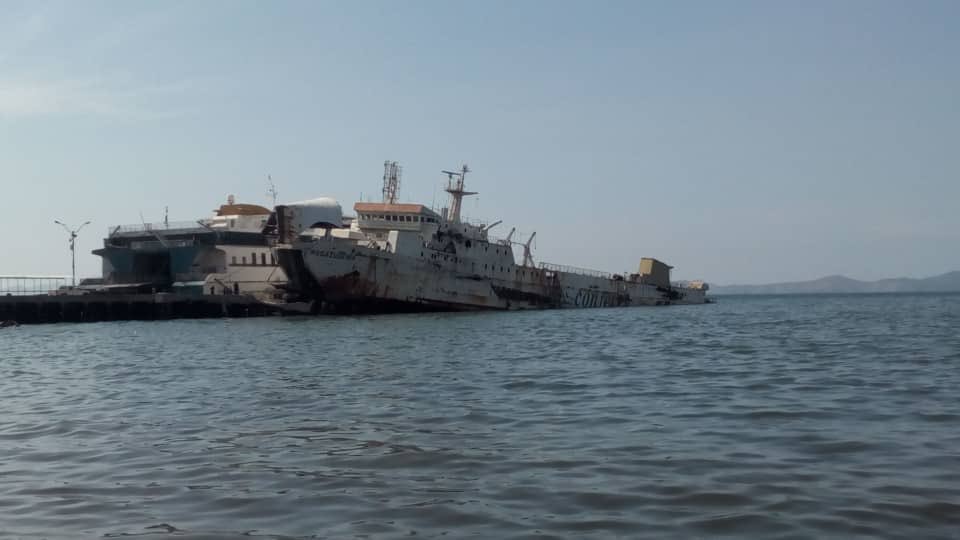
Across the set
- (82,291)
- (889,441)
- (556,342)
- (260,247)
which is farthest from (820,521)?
(82,291)

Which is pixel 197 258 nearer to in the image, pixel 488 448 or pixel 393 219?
pixel 393 219

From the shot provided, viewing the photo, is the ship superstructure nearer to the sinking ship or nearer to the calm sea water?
the sinking ship

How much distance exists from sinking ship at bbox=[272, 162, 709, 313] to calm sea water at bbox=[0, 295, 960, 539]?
83.0ft

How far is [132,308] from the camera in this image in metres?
50.2

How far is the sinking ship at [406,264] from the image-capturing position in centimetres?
4619

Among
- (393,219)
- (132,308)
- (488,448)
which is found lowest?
(488,448)

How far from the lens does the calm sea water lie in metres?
6.95

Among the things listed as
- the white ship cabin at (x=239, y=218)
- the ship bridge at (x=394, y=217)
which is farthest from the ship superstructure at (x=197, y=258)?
the ship bridge at (x=394, y=217)

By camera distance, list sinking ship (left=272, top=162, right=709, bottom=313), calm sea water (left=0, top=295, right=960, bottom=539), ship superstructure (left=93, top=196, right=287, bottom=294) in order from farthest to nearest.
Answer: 1. ship superstructure (left=93, top=196, right=287, bottom=294)
2. sinking ship (left=272, top=162, right=709, bottom=313)
3. calm sea water (left=0, top=295, right=960, bottom=539)

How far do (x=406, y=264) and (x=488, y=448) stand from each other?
128 feet

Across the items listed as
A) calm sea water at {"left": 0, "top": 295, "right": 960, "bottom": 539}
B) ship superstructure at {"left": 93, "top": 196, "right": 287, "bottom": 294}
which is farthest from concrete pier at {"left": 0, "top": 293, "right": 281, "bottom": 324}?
calm sea water at {"left": 0, "top": 295, "right": 960, "bottom": 539}

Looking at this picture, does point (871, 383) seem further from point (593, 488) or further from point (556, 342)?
point (556, 342)

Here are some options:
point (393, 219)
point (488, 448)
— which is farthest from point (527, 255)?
point (488, 448)

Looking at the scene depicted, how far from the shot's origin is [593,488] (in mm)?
7801
